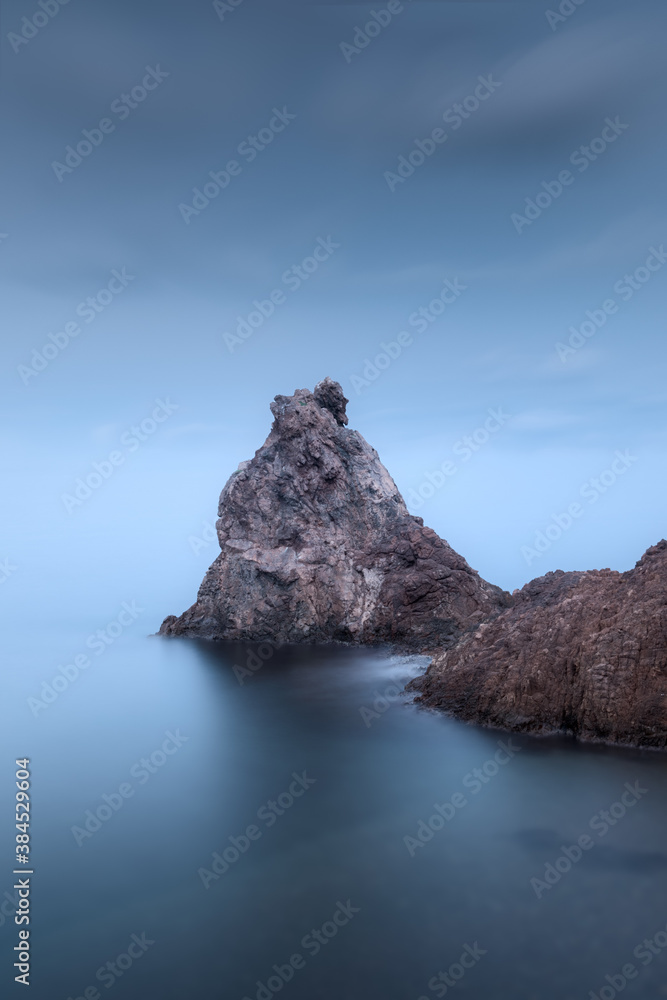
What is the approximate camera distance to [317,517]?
154 feet

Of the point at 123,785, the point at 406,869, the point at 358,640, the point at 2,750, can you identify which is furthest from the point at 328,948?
the point at 358,640

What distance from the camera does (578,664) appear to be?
22844mm

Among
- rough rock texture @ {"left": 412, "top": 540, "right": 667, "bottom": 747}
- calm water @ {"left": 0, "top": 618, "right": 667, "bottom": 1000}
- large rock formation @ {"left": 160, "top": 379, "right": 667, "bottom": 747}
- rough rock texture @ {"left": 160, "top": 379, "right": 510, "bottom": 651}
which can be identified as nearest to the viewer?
calm water @ {"left": 0, "top": 618, "right": 667, "bottom": 1000}

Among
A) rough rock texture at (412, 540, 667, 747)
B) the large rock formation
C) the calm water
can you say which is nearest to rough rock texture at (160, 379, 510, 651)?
the large rock formation

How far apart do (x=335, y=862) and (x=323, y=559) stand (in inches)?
1165

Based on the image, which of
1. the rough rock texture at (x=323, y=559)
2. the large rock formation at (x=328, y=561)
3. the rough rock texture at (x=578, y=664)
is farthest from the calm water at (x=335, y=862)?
the rough rock texture at (x=323, y=559)

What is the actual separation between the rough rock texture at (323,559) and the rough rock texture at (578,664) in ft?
46.2

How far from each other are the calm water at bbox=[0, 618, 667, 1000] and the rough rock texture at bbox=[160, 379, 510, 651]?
51.6ft

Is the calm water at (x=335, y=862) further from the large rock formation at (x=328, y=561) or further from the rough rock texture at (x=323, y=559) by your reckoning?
the rough rock texture at (x=323, y=559)

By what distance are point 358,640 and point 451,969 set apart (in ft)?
103

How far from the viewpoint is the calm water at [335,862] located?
11945mm

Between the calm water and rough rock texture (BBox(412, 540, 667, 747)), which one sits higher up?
rough rock texture (BBox(412, 540, 667, 747))

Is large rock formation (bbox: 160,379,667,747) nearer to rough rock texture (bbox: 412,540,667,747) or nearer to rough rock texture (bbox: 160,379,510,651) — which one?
rough rock texture (bbox: 160,379,510,651)

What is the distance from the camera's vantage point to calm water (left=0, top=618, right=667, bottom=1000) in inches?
470
